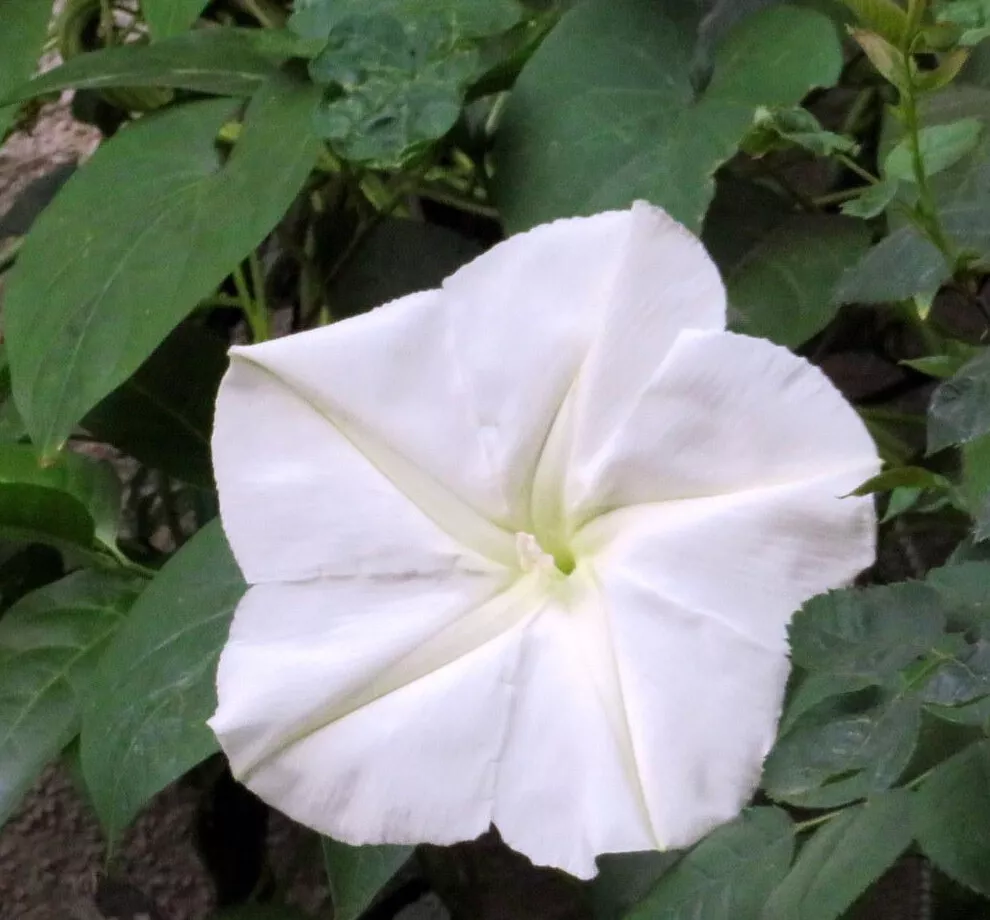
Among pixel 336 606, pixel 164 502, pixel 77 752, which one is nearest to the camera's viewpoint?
pixel 336 606

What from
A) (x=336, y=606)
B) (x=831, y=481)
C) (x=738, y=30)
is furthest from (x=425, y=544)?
(x=738, y=30)

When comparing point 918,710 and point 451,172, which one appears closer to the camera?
point 918,710

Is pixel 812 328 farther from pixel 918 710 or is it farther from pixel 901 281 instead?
pixel 918 710

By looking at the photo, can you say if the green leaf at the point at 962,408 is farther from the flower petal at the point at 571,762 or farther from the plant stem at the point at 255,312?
the plant stem at the point at 255,312

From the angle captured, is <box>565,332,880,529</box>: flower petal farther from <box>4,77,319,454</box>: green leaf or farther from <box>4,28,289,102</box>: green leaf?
<box>4,28,289,102</box>: green leaf

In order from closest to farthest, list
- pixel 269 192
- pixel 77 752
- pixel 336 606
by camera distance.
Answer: pixel 336 606
pixel 269 192
pixel 77 752

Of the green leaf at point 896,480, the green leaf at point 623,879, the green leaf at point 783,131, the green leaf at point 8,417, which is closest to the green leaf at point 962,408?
the green leaf at point 896,480
